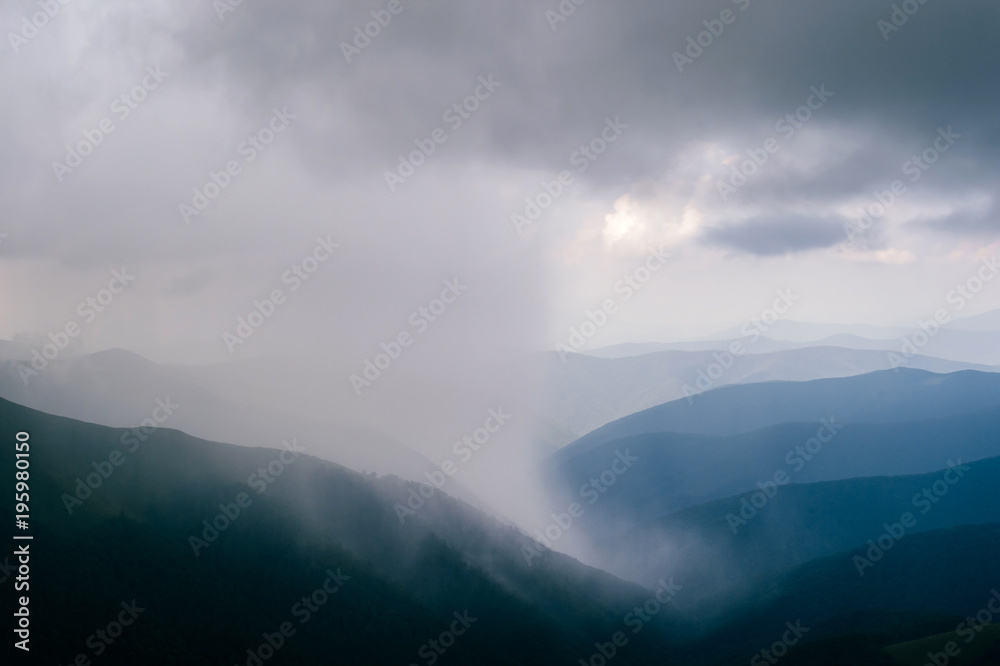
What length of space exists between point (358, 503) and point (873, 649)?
419ft

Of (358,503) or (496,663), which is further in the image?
(358,503)

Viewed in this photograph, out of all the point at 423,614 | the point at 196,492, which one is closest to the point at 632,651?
the point at 423,614

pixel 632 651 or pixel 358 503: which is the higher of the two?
pixel 632 651

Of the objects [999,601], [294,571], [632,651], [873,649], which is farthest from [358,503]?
[999,601]

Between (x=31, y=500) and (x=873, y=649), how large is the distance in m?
174

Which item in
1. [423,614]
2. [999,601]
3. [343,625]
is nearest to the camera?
[343,625]

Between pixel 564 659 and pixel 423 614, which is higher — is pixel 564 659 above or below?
above

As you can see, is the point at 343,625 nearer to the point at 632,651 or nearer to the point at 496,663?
the point at 496,663

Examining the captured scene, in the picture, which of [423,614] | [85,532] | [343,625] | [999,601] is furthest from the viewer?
[999,601]

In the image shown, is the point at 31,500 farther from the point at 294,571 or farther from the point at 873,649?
the point at 873,649

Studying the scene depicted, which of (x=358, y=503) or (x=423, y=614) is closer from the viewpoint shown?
(x=423, y=614)

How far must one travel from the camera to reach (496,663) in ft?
497

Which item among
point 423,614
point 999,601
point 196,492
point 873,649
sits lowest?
point 196,492

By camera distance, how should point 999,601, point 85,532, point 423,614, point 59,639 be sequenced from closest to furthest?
1. point 59,639
2. point 85,532
3. point 423,614
4. point 999,601
